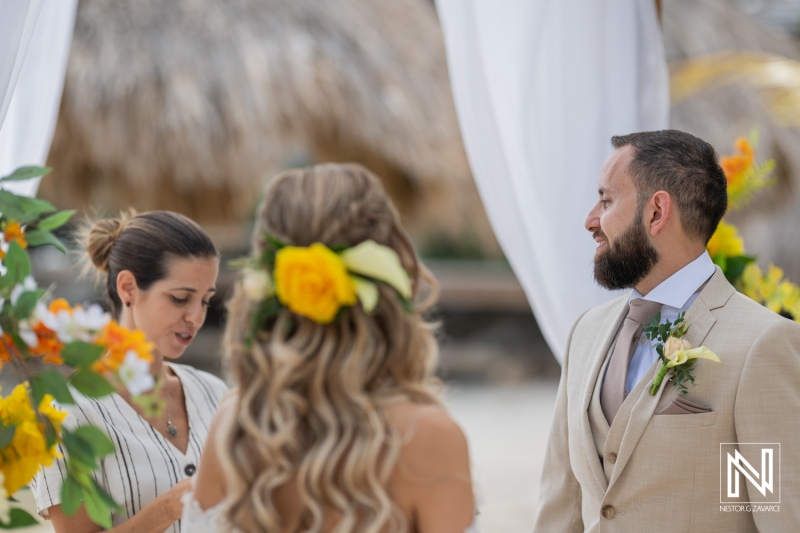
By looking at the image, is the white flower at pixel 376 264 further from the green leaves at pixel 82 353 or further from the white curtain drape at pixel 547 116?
the white curtain drape at pixel 547 116

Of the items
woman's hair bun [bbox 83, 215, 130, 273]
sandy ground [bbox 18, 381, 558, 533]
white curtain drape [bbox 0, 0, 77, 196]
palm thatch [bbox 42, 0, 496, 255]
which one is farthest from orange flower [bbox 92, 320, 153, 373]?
palm thatch [bbox 42, 0, 496, 255]

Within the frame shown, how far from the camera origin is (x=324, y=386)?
130 cm

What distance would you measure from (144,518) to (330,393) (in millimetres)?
736

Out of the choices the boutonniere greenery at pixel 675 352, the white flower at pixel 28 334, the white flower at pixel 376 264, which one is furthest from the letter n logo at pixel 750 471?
the white flower at pixel 28 334

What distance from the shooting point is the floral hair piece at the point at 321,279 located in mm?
1258

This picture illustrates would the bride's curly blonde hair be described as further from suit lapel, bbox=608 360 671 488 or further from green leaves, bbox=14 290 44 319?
suit lapel, bbox=608 360 671 488

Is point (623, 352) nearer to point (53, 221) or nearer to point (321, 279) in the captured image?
point (321, 279)

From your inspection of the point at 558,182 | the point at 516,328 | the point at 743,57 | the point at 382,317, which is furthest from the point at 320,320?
the point at 516,328

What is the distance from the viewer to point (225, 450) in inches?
51.4

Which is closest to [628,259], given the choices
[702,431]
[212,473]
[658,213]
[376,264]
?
[658,213]

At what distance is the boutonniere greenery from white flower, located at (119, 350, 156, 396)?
0.94 m

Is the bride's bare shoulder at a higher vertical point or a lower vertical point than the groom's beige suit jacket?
higher

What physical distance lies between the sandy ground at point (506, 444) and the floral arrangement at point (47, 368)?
2.93m

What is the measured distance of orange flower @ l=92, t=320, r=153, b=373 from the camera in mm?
1479
